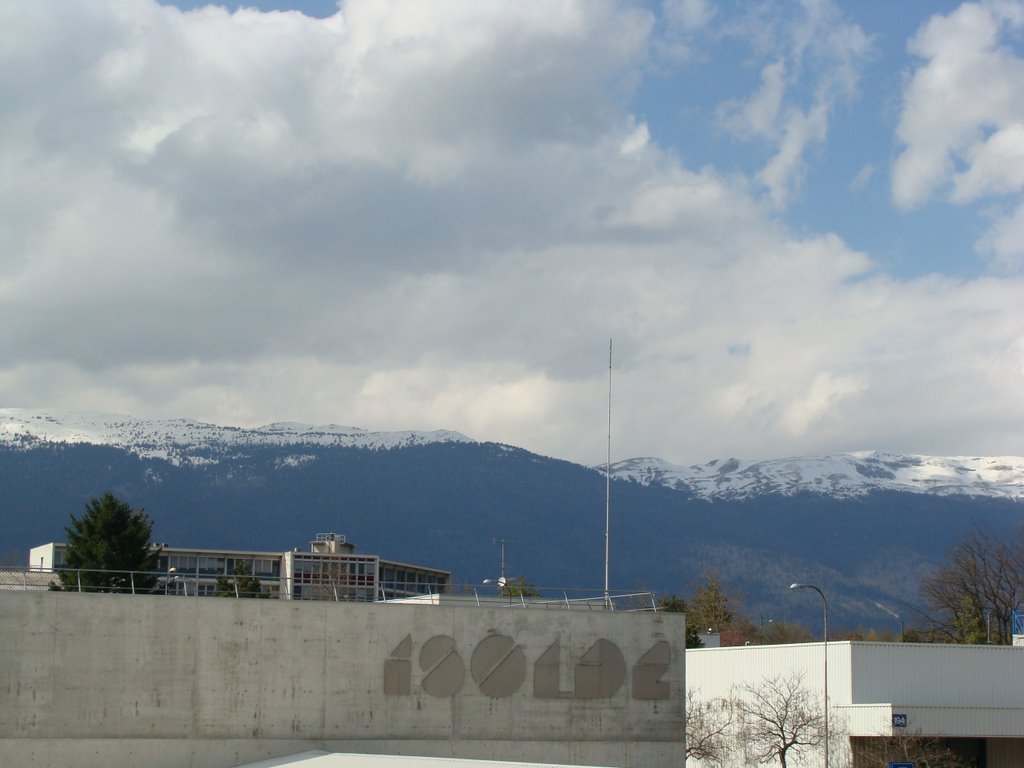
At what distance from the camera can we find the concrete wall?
4222cm

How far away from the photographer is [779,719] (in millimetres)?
70625

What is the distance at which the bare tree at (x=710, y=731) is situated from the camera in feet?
244

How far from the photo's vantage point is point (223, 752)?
142 ft

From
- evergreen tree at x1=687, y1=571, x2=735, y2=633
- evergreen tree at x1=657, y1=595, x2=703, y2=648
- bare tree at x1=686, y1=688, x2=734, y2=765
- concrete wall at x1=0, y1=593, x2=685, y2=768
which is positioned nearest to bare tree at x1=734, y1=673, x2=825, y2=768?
bare tree at x1=686, y1=688, x2=734, y2=765

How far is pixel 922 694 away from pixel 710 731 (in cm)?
1264

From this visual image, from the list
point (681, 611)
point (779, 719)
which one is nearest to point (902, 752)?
point (779, 719)

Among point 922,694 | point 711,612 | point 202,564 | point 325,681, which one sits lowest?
point 922,694

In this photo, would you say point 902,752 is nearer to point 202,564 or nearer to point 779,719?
point 779,719

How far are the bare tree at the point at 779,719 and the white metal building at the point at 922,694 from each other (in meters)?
0.64

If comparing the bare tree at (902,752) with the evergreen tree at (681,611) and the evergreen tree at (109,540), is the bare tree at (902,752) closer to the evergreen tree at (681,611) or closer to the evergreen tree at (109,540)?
the evergreen tree at (681,611)

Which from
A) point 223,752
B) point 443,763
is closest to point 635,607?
point 443,763

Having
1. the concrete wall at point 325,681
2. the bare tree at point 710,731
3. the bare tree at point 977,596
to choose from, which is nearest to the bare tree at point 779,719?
the bare tree at point 710,731

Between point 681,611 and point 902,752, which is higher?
point 681,611

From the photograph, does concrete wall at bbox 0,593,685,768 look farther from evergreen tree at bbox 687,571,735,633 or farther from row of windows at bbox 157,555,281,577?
row of windows at bbox 157,555,281,577
